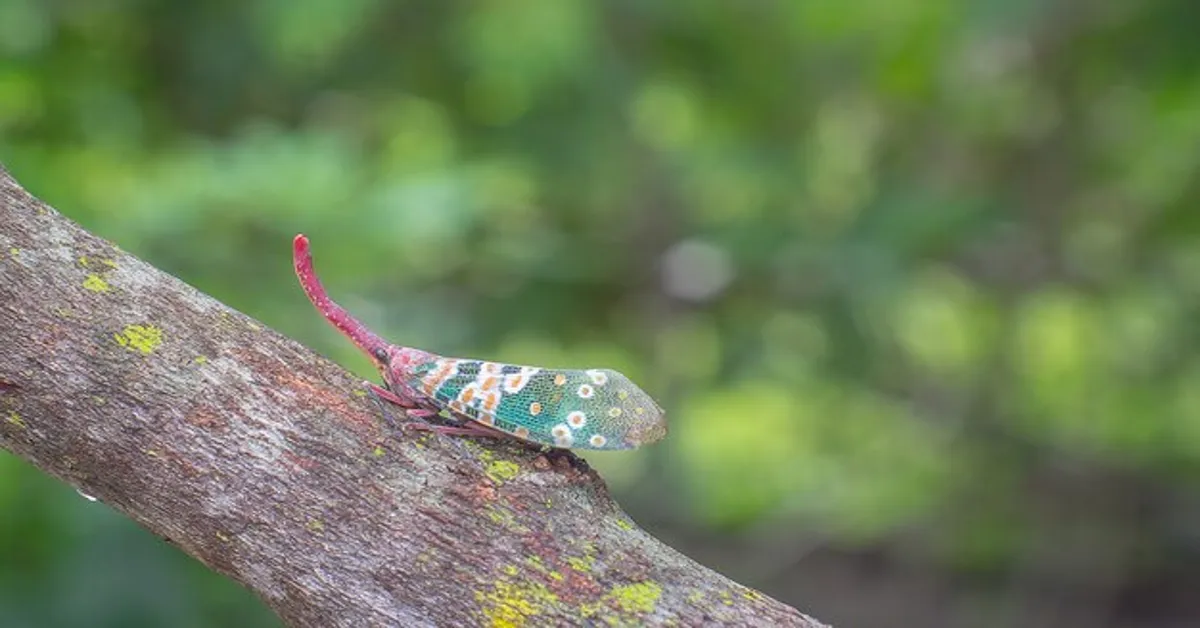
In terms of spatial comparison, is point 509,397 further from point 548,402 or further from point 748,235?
point 748,235

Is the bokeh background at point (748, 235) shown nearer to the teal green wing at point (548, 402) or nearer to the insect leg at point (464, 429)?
the teal green wing at point (548, 402)

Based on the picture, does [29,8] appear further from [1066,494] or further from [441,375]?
[1066,494]

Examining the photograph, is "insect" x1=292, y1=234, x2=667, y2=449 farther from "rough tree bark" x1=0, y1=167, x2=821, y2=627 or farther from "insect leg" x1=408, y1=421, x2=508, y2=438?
"rough tree bark" x1=0, y1=167, x2=821, y2=627

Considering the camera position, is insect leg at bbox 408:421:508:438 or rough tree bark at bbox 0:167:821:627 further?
insect leg at bbox 408:421:508:438

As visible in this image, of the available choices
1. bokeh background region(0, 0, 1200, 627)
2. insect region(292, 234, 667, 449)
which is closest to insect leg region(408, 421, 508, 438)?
insect region(292, 234, 667, 449)

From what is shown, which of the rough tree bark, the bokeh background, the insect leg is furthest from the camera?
the bokeh background

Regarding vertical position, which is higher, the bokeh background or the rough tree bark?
the bokeh background

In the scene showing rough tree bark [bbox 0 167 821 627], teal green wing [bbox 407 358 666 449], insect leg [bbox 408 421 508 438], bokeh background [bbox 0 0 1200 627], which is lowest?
rough tree bark [bbox 0 167 821 627]
